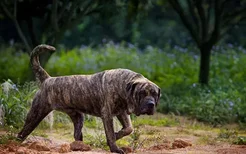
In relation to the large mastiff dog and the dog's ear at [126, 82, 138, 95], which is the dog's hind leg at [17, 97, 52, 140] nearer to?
the large mastiff dog

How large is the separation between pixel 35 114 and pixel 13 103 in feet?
8.03

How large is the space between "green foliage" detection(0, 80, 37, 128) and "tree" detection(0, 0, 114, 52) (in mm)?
3763

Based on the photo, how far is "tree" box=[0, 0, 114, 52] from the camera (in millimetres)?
13672

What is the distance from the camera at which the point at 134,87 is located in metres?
6.58

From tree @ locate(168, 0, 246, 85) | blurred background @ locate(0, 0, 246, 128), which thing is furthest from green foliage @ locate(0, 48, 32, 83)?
tree @ locate(168, 0, 246, 85)

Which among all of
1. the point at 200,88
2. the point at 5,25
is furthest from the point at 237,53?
the point at 5,25

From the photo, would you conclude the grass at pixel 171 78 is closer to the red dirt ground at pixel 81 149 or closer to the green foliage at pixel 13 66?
the green foliage at pixel 13 66

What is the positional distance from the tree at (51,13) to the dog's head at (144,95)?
23.7ft

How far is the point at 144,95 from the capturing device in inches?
257

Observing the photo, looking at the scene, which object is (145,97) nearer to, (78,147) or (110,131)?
(110,131)

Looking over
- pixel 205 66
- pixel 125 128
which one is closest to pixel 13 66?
pixel 205 66

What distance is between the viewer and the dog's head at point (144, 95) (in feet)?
21.2

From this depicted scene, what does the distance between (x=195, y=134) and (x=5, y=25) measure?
16944 millimetres

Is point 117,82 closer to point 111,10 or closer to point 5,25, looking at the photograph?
point 111,10
